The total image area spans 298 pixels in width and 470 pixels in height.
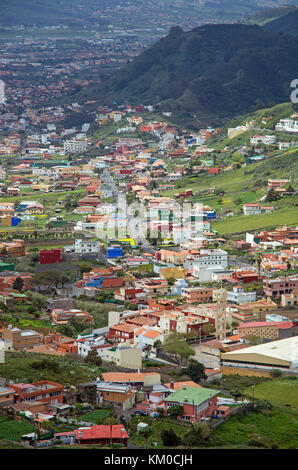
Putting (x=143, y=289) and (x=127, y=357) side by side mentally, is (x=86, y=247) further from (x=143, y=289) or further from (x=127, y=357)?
(x=127, y=357)

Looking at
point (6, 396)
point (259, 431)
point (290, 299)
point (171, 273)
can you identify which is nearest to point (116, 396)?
point (6, 396)

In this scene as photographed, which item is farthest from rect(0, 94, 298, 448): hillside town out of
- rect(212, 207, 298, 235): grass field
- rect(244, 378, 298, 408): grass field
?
rect(244, 378, 298, 408): grass field

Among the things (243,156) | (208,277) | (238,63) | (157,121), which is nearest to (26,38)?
(238,63)

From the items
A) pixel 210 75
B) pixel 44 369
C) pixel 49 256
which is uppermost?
pixel 210 75

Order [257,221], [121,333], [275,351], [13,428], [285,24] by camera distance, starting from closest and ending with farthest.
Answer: [13,428] < [275,351] < [121,333] < [257,221] < [285,24]

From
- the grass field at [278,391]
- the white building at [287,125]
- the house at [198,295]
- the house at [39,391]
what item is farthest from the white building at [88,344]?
the white building at [287,125]
